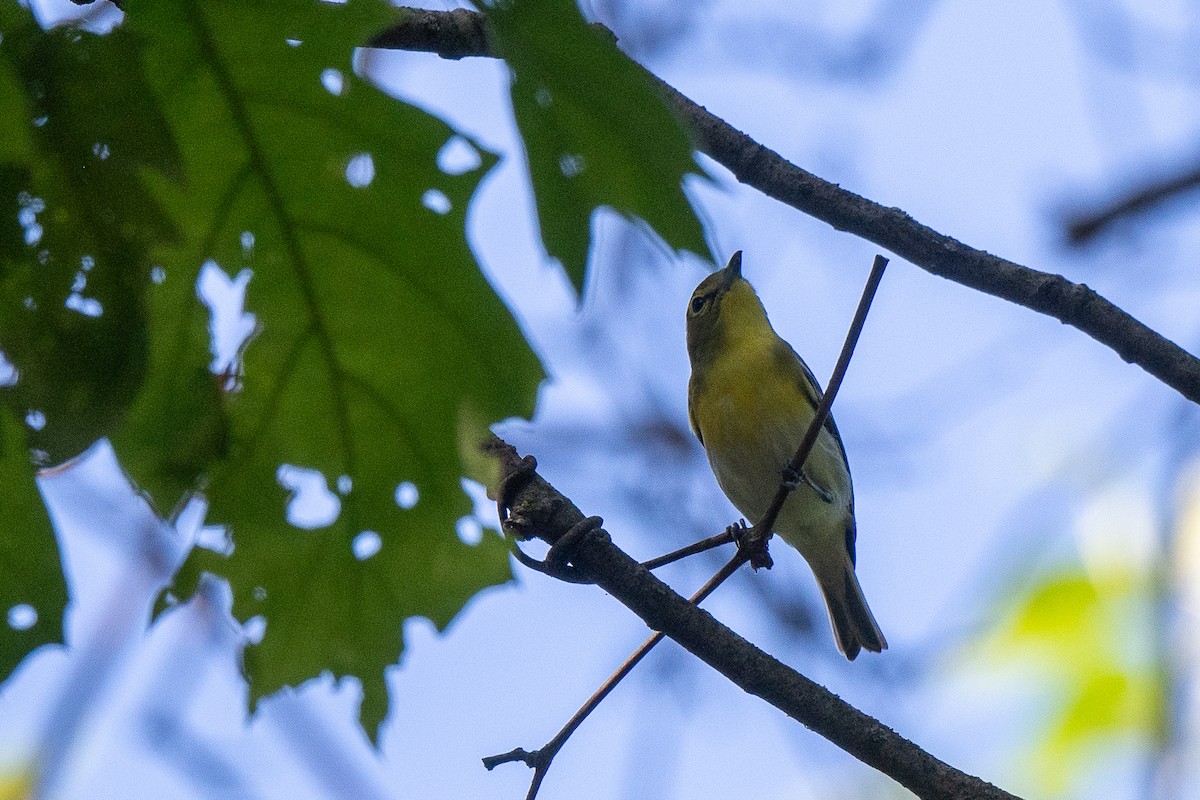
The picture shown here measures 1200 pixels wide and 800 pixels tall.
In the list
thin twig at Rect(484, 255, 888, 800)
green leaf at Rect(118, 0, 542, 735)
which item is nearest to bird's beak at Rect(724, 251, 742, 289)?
thin twig at Rect(484, 255, 888, 800)

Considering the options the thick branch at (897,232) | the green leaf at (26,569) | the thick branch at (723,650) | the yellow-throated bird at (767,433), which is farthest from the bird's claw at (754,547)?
the yellow-throated bird at (767,433)

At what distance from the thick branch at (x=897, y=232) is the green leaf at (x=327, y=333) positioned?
2.01 feet

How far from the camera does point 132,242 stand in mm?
1391

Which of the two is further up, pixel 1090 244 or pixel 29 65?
pixel 1090 244

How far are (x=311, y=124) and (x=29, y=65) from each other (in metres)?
0.32

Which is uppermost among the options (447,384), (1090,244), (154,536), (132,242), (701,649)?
(1090,244)

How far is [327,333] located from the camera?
160cm

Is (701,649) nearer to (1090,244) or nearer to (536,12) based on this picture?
(536,12)

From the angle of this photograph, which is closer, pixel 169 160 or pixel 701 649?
pixel 169 160

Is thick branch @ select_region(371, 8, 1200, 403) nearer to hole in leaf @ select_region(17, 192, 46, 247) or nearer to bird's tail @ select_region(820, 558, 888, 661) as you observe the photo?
hole in leaf @ select_region(17, 192, 46, 247)

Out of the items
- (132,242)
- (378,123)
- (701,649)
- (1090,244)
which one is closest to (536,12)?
(378,123)

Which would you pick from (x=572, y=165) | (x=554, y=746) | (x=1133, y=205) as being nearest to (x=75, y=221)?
(x=572, y=165)

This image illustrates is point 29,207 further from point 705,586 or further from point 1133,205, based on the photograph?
point 1133,205

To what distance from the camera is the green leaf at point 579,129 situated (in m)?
1.06
